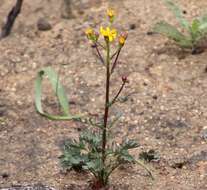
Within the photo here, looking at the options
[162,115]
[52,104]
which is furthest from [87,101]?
[162,115]

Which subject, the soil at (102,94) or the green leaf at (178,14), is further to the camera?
the green leaf at (178,14)

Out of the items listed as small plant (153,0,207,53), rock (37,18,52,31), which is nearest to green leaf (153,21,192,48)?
small plant (153,0,207,53)

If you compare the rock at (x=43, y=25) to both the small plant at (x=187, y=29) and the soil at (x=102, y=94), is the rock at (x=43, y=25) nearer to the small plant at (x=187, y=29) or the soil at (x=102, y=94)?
the soil at (x=102, y=94)

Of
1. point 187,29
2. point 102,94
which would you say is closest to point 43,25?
point 102,94

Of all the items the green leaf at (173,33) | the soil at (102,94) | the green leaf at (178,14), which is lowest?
the soil at (102,94)

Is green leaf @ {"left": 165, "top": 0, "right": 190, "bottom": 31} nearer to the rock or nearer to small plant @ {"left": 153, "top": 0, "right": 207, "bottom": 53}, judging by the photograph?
small plant @ {"left": 153, "top": 0, "right": 207, "bottom": 53}

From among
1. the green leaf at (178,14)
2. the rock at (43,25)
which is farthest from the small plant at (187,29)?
the rock at (43,25)
